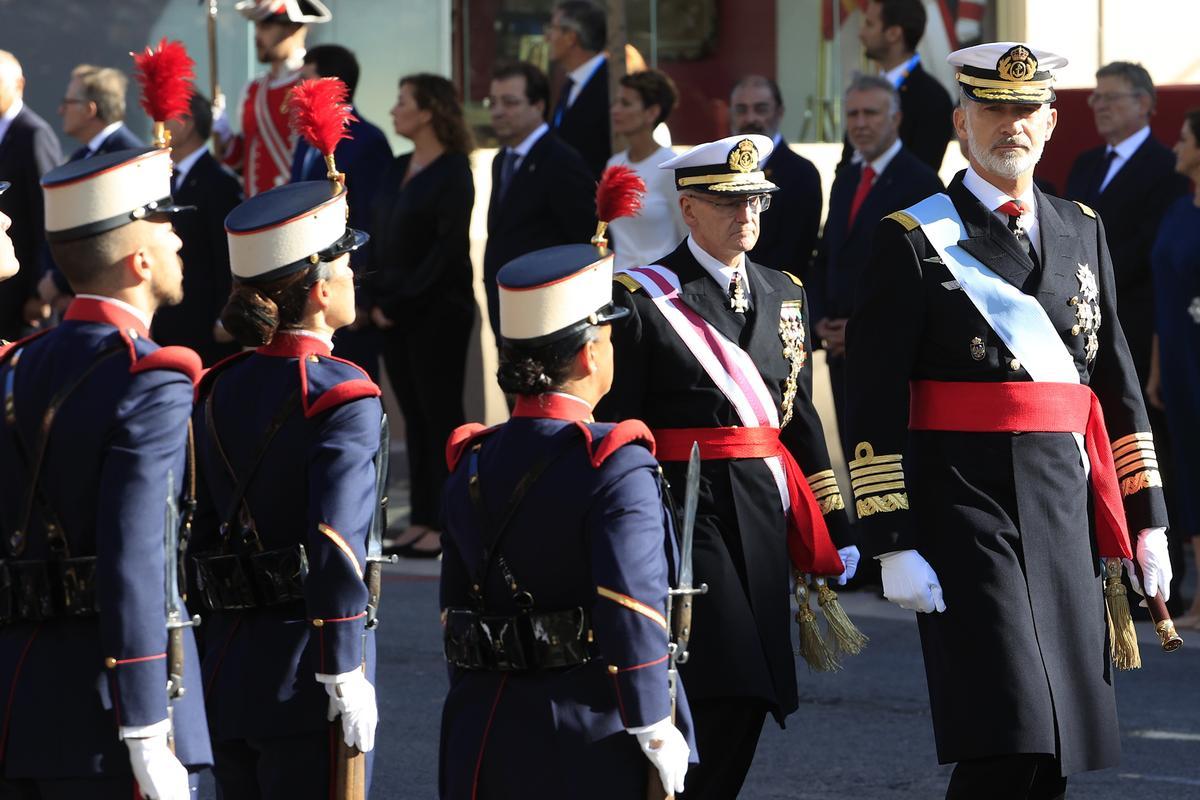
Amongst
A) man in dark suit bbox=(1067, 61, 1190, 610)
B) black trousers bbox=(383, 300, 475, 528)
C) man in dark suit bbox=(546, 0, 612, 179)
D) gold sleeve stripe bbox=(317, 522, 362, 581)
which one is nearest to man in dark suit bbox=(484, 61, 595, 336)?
black trousers bbox=(383, 300, 475, 528)

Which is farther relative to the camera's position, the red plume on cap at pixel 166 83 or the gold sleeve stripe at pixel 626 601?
the red plume on cap at pixel 166 83

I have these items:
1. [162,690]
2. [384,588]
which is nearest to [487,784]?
[162,690]

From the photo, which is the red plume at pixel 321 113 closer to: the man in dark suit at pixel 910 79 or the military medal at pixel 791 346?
the military medal at pixel 791 346

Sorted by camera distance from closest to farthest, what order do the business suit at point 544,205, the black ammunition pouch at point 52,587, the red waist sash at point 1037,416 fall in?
Answer: the black ammunition pouch at point 52,587, the red waist sash at point 1037,416, the business suit at point 544,205

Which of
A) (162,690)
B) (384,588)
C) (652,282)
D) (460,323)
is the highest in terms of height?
(652,282)

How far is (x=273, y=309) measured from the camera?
181 inches

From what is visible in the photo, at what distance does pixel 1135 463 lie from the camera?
514cm

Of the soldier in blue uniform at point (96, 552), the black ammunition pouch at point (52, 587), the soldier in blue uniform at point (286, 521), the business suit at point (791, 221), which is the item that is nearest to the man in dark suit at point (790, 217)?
the business suit at point (791, 221)

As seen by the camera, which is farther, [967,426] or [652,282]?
[652,282]

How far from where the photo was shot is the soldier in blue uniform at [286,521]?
14.4 feet

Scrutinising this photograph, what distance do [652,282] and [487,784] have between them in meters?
1.75

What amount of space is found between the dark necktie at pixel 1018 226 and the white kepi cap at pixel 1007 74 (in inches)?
9.6

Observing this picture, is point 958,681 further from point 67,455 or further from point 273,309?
point 67,455

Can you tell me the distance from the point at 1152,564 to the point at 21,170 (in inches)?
265
